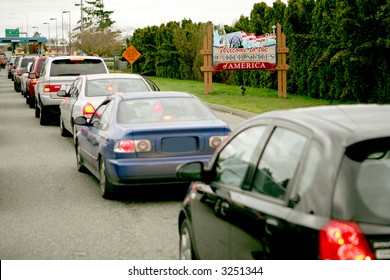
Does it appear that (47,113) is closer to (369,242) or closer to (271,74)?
(271,74)

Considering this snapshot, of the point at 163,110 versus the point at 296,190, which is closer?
the point at 296,190

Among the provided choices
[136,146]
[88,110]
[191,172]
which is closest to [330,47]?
[88,110]

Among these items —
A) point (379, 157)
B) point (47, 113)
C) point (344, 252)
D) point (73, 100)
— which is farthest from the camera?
point (47, 113)

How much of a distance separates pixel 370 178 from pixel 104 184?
6.54m

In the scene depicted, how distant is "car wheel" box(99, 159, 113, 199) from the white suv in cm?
1129

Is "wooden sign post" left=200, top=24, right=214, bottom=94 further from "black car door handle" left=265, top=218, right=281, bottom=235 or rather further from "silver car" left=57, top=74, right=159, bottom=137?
"black car door handle" left=265, top=218, right=281, bottom=235

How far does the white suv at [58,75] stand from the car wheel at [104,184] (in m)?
11.3

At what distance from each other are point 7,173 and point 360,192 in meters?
9.82

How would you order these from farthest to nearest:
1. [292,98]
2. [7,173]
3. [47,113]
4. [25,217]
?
1. [292,98]
2. [47,113]
3. [7,173]
4. [25,217]

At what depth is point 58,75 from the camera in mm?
21828

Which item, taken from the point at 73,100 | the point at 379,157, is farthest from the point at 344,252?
the point at 73,100

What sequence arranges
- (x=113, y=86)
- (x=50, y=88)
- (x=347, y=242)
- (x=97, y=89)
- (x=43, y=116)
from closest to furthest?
(x=347, y=242) → (x=113, y=86) → (x=97, y=89) → (x=50, y=88) → (x=43, y=116)

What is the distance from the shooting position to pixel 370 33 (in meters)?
23.3

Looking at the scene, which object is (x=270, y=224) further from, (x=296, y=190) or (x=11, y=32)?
(x=11, y=32)
